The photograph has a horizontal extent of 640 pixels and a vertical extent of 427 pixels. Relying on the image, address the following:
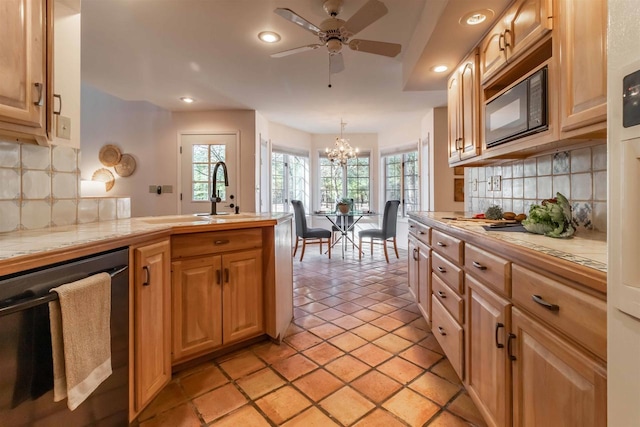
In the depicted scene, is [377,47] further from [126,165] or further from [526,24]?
[126,165]

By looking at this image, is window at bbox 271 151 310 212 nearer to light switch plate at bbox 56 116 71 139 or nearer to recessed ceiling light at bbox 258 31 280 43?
recessed ceiling light at bbox 258 31 280 43

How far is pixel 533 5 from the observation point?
1384 mm

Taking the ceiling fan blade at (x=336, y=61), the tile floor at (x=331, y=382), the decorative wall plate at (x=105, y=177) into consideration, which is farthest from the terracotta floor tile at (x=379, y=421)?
the decorative wall plate at (x=105, y=177)

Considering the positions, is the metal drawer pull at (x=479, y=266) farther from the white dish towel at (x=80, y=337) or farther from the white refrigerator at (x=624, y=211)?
the white dish towel at (x=80, y=337)

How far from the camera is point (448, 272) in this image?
1.68 metres

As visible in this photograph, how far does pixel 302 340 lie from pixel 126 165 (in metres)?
4.05

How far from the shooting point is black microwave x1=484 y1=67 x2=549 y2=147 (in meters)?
1.34

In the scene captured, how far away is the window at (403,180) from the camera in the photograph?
5.46 metres

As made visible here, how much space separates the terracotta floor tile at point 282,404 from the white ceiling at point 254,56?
2.22m

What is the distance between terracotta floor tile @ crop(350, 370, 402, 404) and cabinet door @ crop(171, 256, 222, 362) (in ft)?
2.84

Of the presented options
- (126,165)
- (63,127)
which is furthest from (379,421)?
(126,165)

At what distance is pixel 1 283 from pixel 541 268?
1482mm

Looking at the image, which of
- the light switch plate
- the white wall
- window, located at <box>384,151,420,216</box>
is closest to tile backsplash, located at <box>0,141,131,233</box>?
the light switch plate

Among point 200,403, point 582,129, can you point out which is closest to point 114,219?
point 200,403
